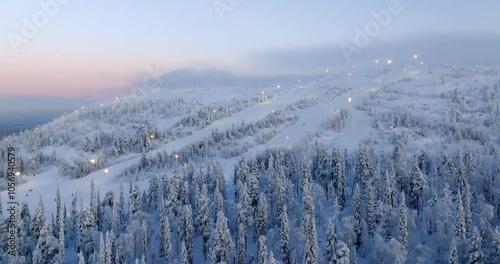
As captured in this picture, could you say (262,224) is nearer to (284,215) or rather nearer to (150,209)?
(284,215)

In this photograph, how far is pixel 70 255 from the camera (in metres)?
108

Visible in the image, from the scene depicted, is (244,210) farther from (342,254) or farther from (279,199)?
(342,254)

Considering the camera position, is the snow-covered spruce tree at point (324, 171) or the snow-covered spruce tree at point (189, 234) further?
the snow-covered spruce tree at point (324, 171)

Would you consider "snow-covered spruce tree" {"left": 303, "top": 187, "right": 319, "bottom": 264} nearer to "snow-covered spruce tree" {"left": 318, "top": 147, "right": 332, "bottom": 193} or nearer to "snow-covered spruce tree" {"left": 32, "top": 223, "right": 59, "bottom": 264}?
"snow-covered spruce tree" {"left": 318, "top": 147, "right": 332, "bottom": 193}

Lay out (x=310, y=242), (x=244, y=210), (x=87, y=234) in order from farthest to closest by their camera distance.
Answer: (x=87, y=234)
(x=244, y=210)
(x=310, y=242)

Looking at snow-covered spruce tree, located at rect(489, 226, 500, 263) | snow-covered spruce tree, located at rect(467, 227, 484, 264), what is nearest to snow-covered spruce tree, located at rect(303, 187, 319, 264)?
snow-covered spruce tree, located at rect(467, 227, 484, 264)

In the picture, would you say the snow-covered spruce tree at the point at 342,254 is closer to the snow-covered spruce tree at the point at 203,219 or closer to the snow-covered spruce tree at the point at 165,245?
the snow-covered spruce tree at the point at 203,219

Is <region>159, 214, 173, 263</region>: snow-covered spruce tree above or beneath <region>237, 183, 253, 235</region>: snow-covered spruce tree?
beneath

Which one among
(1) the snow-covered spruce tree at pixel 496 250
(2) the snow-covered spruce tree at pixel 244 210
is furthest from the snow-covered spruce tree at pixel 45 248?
(1) the snow-covered spruce tree at pixel 496 250

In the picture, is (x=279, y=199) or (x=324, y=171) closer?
(x=279, y=199)

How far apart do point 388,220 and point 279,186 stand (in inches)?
1134

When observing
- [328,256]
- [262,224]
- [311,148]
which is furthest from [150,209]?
[311,148]

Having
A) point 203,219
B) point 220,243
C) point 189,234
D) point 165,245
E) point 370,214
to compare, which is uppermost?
point 370,214

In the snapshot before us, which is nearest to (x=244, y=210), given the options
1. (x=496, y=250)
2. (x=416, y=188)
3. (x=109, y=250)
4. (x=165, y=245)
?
(x=165, y=245)
